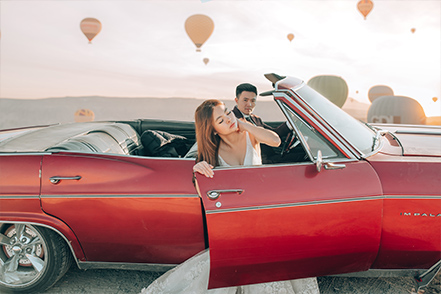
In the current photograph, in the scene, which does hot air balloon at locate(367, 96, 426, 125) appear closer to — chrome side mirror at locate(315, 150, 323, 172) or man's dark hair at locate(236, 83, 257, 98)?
man's dark hair at locate(236, 83, 257, 98)

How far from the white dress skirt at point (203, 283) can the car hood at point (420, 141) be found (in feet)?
3.88

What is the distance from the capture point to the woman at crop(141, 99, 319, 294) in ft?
9.04

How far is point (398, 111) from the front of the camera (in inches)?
1086

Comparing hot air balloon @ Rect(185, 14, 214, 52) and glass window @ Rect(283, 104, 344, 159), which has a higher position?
hot air balloon @ Rect(185, 14, 214, 52)

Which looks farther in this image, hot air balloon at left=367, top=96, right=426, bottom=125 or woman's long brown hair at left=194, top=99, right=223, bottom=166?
hot air balloon at left=367, top=96, right=426, bottom=125

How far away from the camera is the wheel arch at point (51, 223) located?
2.97 meters

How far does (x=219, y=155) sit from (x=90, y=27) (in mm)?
32687

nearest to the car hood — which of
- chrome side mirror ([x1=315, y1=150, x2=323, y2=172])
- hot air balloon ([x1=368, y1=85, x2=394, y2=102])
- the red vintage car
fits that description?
the red vintage car

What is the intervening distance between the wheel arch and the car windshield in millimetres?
1921

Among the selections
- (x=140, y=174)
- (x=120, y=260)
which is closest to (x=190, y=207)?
(x=140, y=174)

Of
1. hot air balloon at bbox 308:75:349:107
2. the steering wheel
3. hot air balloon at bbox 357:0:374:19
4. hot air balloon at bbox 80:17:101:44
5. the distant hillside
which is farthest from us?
the distant hillside

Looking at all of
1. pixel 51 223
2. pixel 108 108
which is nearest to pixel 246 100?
pixel 51 223

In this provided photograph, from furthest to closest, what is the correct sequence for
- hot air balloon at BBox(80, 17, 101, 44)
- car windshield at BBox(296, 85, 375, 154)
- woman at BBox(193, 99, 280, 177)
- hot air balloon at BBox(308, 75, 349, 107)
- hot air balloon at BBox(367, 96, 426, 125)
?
hot air balloon at BBox(308, 75, 349, 107), hot air balloon at BBox(80, 17, 101, 44), hot air balloon at BBox(367, 96, 426, 125), car windshield at BBox(296, 85, 375, 154), woman at BBox(193, 99, 280, 177)

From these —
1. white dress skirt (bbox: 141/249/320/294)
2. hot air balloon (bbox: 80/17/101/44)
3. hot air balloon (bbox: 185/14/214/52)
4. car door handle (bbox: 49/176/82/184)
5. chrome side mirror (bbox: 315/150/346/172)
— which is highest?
hot air balloon (bbox: 80/17/101/44)
